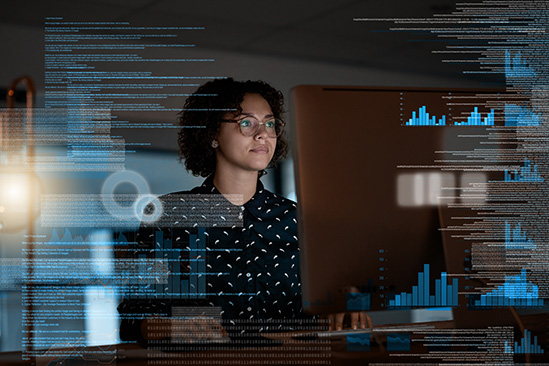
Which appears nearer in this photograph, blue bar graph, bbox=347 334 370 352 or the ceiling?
blue bar graph, bbox=347 334 370 352

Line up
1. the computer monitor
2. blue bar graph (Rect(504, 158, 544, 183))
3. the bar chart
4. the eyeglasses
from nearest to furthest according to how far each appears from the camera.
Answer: the computer monitor
blue bar graph (Rect(504, 158, 544, 183))
the bar chart
the eyeglasses

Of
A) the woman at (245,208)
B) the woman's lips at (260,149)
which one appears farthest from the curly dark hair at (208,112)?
the woman's lips at (260,149)

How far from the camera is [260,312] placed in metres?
1.41

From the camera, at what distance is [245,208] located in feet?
4.84

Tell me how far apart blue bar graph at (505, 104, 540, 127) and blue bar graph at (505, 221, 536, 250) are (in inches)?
8.0

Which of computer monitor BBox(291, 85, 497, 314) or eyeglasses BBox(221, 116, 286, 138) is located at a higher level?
eyeglasses BBox(221, 116, 286, 138)

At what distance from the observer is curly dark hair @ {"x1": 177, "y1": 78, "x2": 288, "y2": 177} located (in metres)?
1.47

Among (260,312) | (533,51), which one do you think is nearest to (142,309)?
(260,312)

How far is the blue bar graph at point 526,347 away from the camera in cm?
121

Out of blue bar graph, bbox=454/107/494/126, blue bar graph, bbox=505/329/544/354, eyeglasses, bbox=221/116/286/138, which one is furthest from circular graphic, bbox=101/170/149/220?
blue bar graph, bbox=505/329/544/354

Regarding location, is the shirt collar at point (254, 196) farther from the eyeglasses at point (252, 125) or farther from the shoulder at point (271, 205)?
the eyeglasses at point (252, 125)

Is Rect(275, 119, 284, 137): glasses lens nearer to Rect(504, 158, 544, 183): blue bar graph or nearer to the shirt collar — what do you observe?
the shirt collar

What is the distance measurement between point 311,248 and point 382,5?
5.34 ft

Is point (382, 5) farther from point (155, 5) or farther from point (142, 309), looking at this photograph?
point (142, 309)
